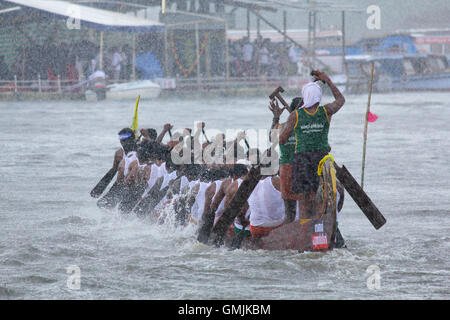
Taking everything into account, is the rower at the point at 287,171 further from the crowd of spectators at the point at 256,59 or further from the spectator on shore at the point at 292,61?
the spectator on shore at the point at 292,61

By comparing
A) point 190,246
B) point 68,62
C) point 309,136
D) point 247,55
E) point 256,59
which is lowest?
point 190,246

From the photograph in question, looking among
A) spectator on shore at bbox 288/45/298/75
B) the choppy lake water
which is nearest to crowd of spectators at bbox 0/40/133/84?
spectator on shore at bbox 288/45/298/75

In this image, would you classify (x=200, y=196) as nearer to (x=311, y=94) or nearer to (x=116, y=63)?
(x=311, y=94)

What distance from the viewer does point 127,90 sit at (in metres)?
33.3

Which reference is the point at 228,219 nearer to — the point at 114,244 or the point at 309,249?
the point at 309,249

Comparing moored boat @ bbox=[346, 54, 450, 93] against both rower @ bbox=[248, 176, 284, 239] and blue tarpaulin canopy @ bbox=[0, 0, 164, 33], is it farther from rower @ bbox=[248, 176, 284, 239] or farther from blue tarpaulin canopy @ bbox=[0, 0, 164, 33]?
rower @ bbox=[248, 176, 284, 239]

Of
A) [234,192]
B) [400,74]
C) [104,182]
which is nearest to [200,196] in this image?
[234,192]

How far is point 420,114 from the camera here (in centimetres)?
3200

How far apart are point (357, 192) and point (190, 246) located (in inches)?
93.0

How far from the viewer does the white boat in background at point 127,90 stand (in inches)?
1309

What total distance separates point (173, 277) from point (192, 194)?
5.57 feet

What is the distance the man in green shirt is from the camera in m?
8.06

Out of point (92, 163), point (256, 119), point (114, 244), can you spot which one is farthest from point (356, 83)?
point (114, 244)

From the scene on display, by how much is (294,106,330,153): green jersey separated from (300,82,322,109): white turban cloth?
0.35ft
